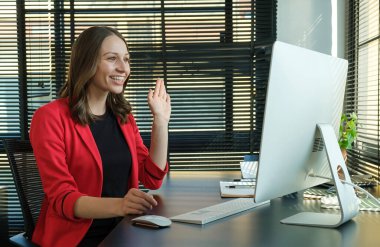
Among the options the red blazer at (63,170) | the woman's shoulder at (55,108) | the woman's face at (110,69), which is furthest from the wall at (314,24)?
the woman's shoulder at (55,108)

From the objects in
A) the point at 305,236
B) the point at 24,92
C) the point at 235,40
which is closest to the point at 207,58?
the point at 235,40

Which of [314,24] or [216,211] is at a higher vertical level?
[314,24]

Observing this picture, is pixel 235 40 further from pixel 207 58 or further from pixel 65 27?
pixel 65 27

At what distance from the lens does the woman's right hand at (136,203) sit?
175 centimetres

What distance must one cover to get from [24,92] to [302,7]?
232 centimetres

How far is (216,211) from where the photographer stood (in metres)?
1.81

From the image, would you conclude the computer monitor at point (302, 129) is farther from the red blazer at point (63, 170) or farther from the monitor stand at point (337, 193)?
the red blazer at point (63, 170)

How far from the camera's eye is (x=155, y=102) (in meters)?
2.29

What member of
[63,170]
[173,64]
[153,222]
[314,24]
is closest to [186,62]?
[173,64]

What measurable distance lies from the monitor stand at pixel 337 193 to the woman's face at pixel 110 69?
995 millimetres

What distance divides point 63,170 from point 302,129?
3.08 feet

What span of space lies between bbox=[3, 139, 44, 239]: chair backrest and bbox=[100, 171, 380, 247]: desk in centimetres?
60

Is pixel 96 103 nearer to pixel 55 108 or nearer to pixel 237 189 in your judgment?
pixel 55 108

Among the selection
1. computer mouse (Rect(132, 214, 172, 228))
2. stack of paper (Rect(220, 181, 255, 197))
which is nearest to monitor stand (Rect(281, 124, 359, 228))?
computer mouse (Rect(132, 214, 172, 228))
